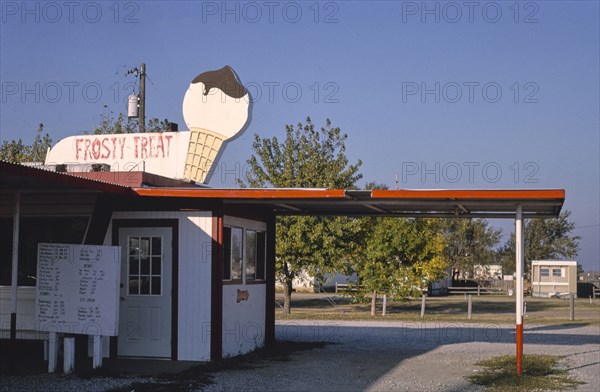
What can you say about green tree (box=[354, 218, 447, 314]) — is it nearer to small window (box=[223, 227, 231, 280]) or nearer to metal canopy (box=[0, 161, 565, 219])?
metal canopy (box=[0, 161, 565, 219])

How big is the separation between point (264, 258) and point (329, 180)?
1508 cm

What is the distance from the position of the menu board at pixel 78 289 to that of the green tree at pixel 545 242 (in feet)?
220

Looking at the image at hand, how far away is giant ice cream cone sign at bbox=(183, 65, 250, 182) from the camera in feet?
55.8

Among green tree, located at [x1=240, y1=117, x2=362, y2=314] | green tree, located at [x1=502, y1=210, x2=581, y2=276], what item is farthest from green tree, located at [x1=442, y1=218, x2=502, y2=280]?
green tree, located at [x1=240, y1=117, x2=362, y2=314]

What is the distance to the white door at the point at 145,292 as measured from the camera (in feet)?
48.1

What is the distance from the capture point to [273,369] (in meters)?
14.1

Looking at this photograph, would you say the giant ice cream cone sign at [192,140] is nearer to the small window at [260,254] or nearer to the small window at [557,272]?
the small window at [260,254]

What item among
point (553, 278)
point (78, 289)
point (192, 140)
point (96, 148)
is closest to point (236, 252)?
point (192, 140)

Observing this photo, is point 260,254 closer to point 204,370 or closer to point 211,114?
point 211,114

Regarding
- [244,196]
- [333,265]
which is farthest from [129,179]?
[333,265]

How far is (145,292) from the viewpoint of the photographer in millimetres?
14773

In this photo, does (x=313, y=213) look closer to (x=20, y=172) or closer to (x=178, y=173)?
(x=178, y=173)

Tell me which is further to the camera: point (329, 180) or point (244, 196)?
point (329, 180)

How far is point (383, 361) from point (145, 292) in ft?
14.8
